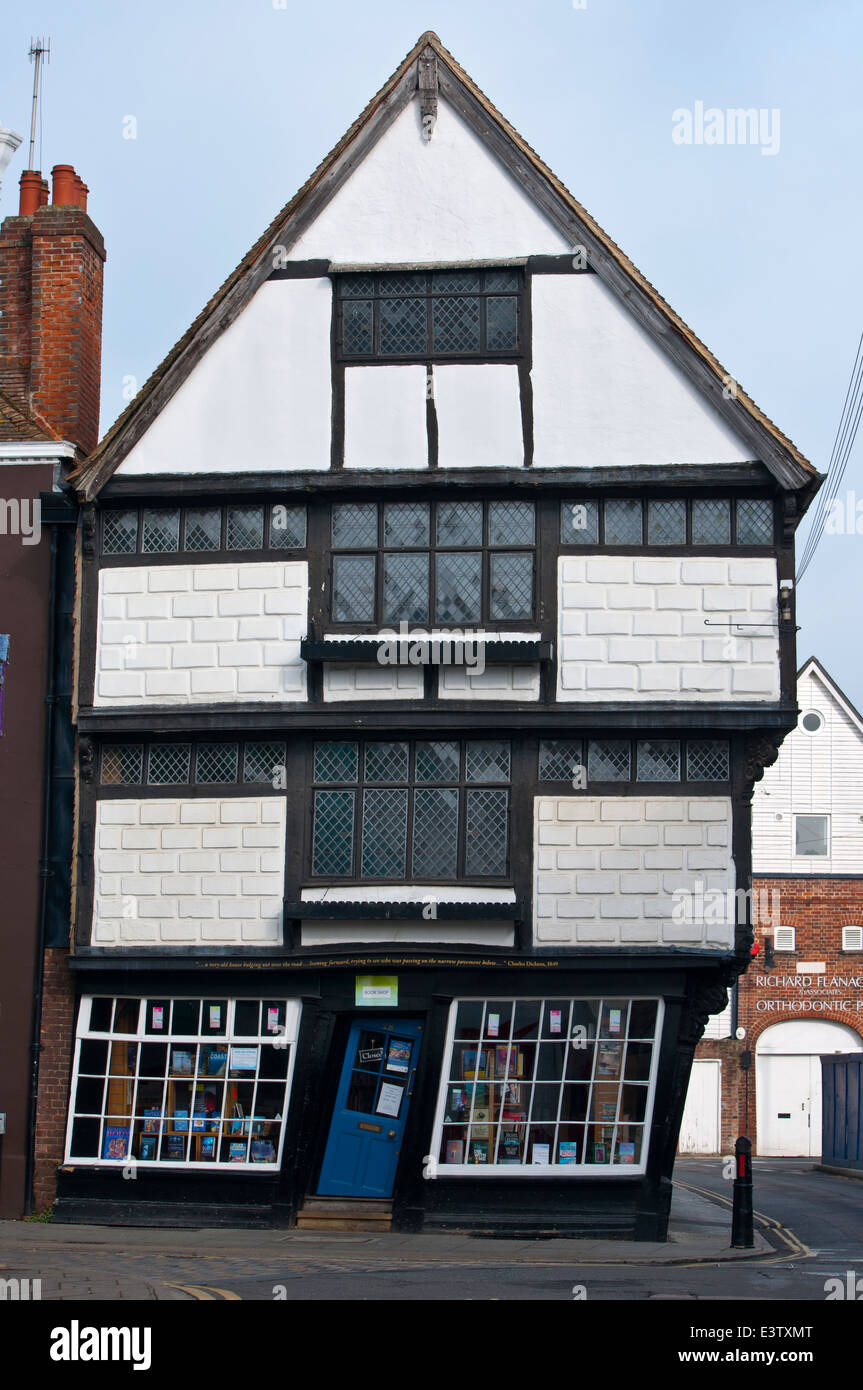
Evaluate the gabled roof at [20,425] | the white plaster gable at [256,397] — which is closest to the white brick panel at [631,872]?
the white plaster gable at [256,397]

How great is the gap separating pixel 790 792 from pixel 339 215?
25479mm

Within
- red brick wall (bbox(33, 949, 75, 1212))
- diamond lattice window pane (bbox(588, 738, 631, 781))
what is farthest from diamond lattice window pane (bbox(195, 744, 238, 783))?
diamond lattice window pane (bbox(588, 738, 631, 781))

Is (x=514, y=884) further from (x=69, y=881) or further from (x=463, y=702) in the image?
(x=69, y=881)

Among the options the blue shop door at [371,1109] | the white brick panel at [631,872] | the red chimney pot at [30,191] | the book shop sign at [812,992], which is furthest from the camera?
the book shop sign at [812,992]

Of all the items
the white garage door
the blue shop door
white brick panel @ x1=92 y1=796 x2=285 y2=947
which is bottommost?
the white garage door

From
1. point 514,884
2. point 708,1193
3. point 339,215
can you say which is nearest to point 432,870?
point 514,884

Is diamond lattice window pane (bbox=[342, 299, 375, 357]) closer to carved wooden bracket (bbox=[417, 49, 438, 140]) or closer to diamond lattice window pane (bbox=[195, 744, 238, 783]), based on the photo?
carved wooden bracket (bbox=[417, 49, 438, 140])

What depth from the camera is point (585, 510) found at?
17234mm

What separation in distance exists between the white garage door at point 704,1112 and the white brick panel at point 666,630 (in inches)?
902

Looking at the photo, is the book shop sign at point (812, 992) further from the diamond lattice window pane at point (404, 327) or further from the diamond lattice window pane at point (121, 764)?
the diamond lattice window pane at point (404, 327)

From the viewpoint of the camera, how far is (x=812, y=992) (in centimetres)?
3784

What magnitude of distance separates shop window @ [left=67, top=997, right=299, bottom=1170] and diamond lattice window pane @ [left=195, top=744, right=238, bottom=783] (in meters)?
2.47

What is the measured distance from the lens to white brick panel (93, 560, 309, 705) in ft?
56.6

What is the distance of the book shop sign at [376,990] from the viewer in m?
16.9
